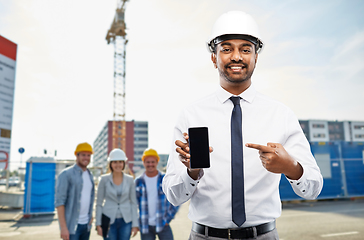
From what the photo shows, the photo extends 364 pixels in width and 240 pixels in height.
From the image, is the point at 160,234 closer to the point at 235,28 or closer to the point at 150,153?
the point at 150,153

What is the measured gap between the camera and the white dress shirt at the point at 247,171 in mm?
1618

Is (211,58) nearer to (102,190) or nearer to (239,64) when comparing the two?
(239,64)

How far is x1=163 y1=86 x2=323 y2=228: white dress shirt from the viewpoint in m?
1.62

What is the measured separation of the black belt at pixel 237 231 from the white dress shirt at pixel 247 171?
0.08 ft

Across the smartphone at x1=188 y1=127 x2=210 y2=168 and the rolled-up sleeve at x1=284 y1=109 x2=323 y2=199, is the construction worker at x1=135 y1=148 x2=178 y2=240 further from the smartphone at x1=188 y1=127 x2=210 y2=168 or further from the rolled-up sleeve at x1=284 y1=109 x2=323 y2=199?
the smartphone at x1=188 y1=127 x2=210 y2=168

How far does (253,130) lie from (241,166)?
0.24 m

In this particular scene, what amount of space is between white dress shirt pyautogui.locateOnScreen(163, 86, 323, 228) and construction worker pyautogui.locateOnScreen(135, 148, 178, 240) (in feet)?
11.1

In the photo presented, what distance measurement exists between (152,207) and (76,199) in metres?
1.22

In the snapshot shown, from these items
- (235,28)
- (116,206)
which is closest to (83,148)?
(116,206)

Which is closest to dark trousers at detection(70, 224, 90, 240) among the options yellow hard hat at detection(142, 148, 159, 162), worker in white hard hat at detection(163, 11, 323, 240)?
yellow hard hat at detection(142, 148, 159, 162)

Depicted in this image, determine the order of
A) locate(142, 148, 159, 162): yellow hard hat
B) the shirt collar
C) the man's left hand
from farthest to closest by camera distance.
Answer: locate(142, 148, 159, 162): yellow hard hat → the shirt collar → the man's left hand

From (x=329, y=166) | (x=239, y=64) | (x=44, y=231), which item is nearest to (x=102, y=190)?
(x=239, y=64)

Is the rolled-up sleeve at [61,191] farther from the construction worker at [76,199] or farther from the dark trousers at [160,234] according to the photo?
the dark trousers at [160,234]

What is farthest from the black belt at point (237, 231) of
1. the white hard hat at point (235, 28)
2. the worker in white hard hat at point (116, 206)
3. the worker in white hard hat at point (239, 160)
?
the worker in white hard hat at point (116, 206)
